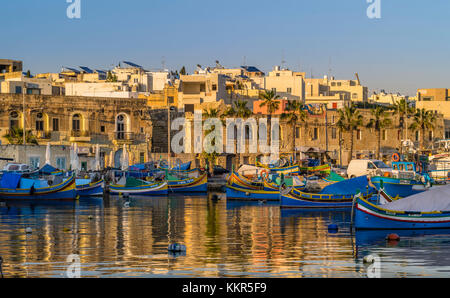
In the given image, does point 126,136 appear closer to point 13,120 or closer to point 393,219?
point 13,120

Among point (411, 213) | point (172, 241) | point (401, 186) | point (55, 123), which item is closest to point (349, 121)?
point (55, 123)

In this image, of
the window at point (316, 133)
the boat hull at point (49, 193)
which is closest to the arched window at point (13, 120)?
the boat hull at point (49, 193)

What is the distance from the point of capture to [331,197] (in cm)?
4297

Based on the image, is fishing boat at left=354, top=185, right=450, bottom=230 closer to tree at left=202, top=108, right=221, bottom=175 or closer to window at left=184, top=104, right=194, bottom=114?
tree at left=202, top=108, right=221, bottom=175

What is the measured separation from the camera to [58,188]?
50.1 metres

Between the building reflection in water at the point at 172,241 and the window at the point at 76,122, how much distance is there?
26.7 m

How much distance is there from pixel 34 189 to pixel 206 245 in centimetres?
2647

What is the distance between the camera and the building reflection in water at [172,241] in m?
21.0

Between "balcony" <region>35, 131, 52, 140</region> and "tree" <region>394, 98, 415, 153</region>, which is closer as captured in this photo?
"balcony" <region>35, 131, 52, 140</region>

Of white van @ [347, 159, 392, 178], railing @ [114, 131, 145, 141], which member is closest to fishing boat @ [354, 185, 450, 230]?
white van @ [347, 159, 392, 178]

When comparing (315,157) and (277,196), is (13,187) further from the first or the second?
(315,157)

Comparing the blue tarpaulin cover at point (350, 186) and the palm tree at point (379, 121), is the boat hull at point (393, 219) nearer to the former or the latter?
the blue tarpaulin cover at point (350, 186)

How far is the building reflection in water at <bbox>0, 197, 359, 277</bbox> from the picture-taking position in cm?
2095

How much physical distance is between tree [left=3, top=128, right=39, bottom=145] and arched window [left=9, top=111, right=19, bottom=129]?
594mm
